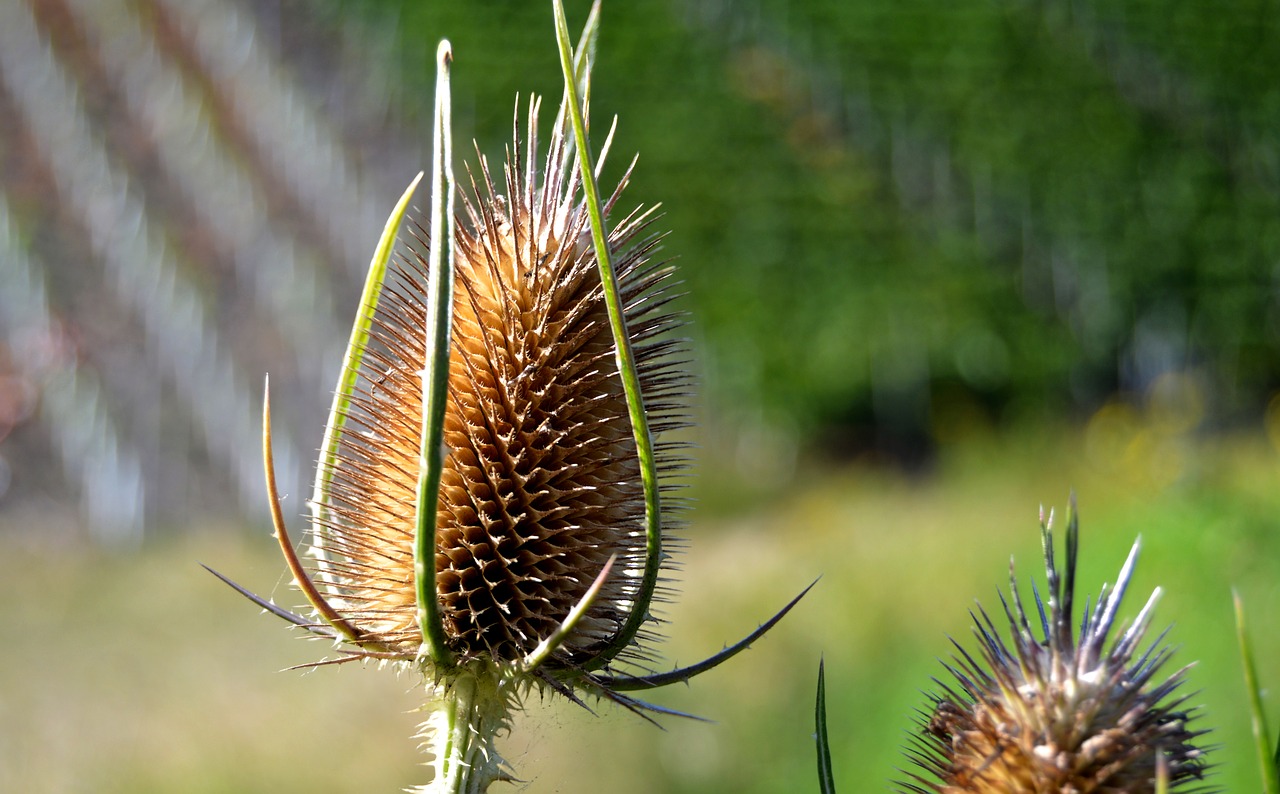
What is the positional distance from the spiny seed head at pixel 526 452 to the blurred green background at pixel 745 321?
12.0ft

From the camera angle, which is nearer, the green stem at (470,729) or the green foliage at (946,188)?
the green stem at (470,729)

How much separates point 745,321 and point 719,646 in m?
4.19

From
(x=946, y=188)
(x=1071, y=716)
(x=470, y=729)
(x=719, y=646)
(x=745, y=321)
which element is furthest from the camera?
(x=946, y=188)

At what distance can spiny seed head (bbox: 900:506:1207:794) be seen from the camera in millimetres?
1061

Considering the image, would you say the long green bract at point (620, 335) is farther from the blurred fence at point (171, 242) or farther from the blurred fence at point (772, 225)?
the blurred fence at point (171, 242)

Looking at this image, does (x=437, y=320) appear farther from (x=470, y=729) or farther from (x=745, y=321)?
(x=745, y=321)

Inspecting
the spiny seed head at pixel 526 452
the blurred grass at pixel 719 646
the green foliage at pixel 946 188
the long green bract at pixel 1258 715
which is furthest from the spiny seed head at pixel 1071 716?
the green foliage at pixel 946 188

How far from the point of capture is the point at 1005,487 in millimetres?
7613

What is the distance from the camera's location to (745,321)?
961 centimetres

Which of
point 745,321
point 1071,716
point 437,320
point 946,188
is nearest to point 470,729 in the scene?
point 437,320

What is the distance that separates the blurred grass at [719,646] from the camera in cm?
483

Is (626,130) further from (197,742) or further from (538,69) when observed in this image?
(197,742)

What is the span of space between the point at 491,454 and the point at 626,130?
9467 mm

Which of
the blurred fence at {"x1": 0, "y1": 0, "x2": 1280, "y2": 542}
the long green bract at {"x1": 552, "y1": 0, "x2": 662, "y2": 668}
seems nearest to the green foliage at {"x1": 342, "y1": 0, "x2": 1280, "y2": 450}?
the blurred fence at {"x1": 0, "y1": 0, "x2": 1280, "y2": 542}
